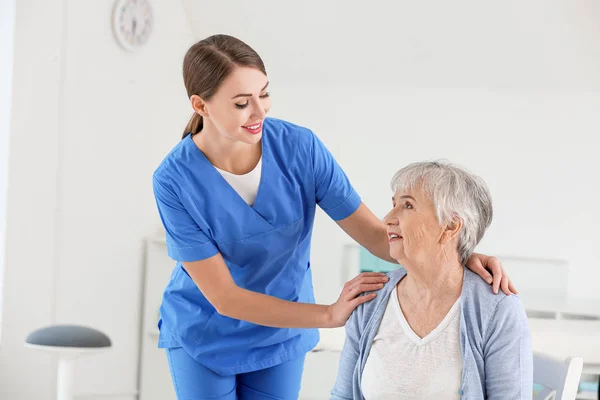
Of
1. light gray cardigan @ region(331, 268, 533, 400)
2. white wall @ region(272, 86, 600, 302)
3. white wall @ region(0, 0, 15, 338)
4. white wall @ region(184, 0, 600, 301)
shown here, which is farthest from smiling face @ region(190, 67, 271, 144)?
white wall @ region(272, 86, 600, 302)

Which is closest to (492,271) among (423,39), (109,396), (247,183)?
(247,183)

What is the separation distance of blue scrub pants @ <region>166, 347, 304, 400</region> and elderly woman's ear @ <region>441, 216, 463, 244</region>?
49cm

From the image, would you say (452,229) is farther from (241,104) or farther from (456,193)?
(241,104)

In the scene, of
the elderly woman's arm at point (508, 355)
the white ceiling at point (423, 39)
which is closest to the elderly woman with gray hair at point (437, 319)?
the elderly woman's arm at point (508, 355)

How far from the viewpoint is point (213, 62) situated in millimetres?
1552

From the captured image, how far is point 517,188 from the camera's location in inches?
156

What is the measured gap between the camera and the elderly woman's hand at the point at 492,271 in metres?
1.54

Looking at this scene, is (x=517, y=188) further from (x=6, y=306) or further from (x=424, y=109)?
(x=6, y=306)

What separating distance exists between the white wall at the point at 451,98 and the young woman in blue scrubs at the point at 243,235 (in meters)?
2.16

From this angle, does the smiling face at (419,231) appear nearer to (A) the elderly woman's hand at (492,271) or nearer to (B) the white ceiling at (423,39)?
(A) the elderly woman's hand at (492,271)

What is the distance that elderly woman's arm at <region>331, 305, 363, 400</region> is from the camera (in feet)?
5.38

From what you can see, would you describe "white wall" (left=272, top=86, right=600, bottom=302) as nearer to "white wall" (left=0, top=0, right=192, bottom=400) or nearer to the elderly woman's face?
"white wall" (left=0, top=0, right=192, bottom=400)

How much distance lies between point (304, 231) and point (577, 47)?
2497 millimetres

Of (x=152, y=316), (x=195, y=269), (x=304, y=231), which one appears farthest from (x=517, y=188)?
(x=195, y=269)
